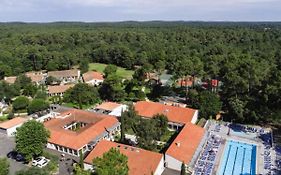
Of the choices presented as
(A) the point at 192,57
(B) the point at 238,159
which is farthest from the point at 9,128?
(A) the point at 192,57

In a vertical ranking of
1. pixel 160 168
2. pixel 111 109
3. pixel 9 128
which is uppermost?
pixel 111 109

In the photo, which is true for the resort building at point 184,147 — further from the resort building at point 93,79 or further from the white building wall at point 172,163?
the resort building at point 93,79

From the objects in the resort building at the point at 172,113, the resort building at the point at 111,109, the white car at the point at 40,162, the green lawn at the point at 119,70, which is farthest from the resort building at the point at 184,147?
the green lawn at the point at 119,70

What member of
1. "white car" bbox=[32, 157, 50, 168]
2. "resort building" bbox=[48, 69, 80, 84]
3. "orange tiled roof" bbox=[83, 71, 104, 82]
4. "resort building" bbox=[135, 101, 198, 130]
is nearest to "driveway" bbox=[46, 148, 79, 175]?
"white car" bbox=[32, 157, 50, 168]

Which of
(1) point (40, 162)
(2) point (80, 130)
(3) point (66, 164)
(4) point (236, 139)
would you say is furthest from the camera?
(4) point (236, 139)

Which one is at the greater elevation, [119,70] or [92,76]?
[92,76]

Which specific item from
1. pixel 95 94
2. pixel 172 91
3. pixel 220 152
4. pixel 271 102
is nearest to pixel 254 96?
pixel 271 102

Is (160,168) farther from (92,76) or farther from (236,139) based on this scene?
(92,76)

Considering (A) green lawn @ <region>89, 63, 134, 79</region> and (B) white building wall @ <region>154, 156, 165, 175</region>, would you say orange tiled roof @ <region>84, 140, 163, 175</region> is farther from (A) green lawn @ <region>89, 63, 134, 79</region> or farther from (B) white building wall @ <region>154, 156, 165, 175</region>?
(A) green lawn @ <region>89, 63, 134, 79</region>

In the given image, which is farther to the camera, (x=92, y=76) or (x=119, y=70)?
(x=119, y=70)
